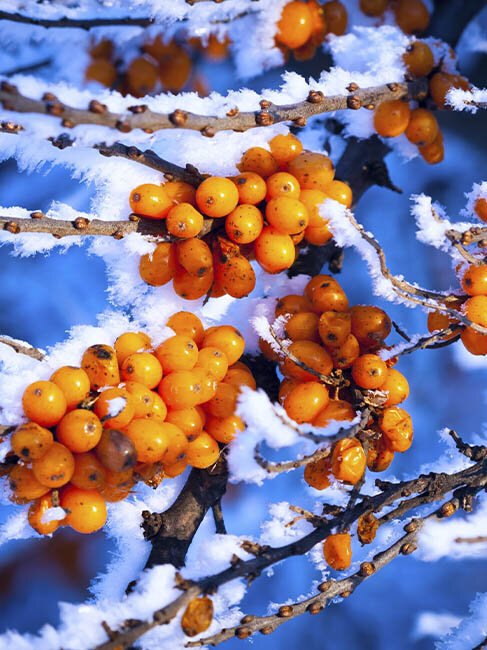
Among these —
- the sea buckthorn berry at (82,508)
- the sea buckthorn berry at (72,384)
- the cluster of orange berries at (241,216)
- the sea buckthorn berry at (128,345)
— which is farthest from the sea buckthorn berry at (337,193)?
the sea buckthorn berry at (82,508)

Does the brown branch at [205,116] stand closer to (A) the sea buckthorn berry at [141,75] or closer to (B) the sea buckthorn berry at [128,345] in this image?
(B) the sea buckthorn berry at [128,345]

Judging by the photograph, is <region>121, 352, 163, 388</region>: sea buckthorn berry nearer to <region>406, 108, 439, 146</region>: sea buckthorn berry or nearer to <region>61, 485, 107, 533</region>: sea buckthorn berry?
<region>61, 485, 107, 533</region>: sea buckthorn berry

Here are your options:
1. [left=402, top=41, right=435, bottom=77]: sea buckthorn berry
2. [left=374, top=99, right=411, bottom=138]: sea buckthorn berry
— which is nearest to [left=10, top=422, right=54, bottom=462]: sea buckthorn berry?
[left=374, top=99, right=411, bottom=138]: sea buckthorn berry

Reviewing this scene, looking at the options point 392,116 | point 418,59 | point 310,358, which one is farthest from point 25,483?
point 418,59

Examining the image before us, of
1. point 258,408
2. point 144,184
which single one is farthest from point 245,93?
point 258,408

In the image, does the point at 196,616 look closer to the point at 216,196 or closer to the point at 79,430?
the point at 79,430

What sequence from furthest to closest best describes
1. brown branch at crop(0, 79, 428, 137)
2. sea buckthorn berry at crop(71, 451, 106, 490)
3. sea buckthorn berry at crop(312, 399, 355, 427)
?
sea buckthorn berry at crop(312, 399, 355, 427)
sea buckthorn berry at crop(71, 451, 106, 490)
brown branch at crop(0, 79, 428, 137)
